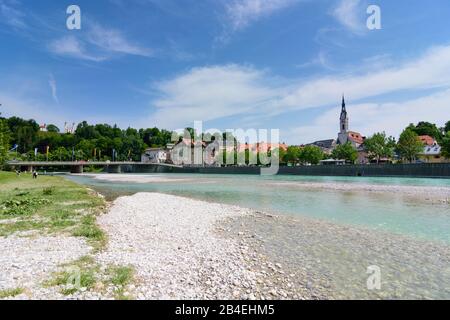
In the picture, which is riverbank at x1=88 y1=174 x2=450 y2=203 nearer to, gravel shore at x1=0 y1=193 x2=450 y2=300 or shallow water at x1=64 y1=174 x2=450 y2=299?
shallow water at x1=64 y1=174 x2=450 y2=299

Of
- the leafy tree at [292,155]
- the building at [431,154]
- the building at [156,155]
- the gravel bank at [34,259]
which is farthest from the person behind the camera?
the building at [156,155]

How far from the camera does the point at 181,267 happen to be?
852cm

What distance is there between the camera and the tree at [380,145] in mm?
100625

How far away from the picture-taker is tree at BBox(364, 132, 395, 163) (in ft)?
330

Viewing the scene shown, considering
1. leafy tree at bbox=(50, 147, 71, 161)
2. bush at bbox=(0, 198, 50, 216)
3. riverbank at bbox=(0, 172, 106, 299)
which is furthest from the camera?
leafy tree at bbox=(50, 147, 71, 161)

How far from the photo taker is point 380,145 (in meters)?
102

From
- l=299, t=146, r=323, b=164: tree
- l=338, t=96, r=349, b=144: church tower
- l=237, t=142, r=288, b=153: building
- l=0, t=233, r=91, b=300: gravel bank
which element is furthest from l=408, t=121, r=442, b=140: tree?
l=0, t=233, r=91, b=300: gravel bank

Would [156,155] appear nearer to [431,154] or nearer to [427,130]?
[431,154]

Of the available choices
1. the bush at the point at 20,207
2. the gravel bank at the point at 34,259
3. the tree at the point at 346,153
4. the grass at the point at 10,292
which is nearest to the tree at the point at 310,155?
the tree at the point at 346,153

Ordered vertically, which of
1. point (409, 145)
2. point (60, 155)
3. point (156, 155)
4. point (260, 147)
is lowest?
point (60, 155)

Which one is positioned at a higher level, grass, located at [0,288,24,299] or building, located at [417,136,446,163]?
building, located at [417,136,446,163]

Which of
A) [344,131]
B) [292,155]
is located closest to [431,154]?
[292,155]

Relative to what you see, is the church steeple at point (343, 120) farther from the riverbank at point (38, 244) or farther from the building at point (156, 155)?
the riverbank at point (38, 244)
